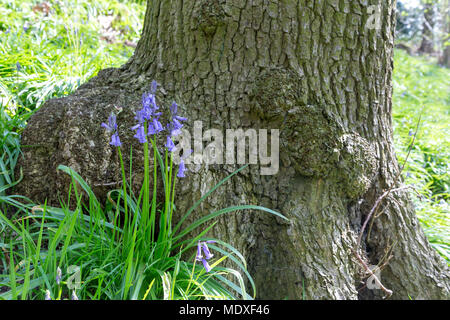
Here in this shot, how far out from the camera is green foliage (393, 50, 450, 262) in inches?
113

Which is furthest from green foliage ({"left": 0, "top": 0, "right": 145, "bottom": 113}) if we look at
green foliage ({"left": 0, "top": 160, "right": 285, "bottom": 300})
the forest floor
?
green foliage ({"left": 0, "top": 160, "right": 285, "bottom": 300})

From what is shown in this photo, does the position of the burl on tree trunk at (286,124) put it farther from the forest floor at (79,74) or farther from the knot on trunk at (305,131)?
the forest floor at (79,74)

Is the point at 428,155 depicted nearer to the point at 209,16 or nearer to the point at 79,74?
the point at 209,16

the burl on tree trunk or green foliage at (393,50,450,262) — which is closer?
the burl on tree trunk

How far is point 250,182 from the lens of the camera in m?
1.99

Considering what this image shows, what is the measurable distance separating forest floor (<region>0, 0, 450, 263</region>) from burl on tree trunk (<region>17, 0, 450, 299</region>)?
1.93 feet

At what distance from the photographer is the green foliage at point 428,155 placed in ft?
9.44

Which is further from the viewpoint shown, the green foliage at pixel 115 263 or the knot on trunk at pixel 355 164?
the knot on trunk at pixel 355 164

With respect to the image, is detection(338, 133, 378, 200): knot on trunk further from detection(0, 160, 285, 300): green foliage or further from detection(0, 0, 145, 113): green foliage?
detection(0, 0, 145, 113): green foliage

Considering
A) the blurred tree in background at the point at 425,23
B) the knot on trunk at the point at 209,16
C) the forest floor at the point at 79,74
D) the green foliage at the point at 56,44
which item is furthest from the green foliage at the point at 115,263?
the blurred tree in background at the point at 425,23

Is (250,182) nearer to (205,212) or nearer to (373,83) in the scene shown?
(205,212)
